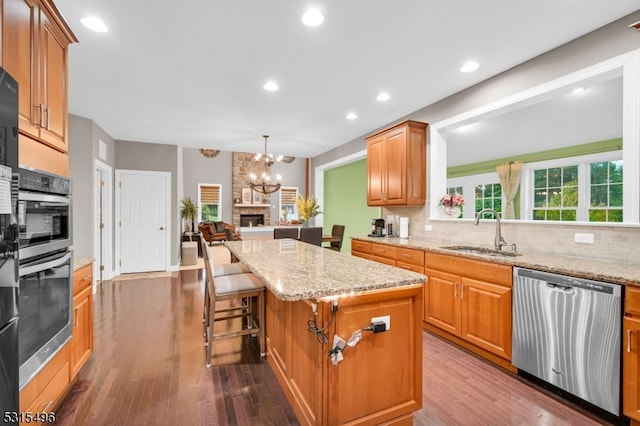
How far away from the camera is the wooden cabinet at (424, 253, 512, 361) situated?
2.29 metres

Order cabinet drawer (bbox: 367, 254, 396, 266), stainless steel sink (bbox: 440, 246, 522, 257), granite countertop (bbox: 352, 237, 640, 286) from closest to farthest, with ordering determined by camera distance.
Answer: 1. granite countertop (bbox: 352, 237, 640, 286)
2. stainless steel sink (bbox: 440, 246, 522, 257)
3. cabinet drawer (bbox: 367, 254, 396, 266)

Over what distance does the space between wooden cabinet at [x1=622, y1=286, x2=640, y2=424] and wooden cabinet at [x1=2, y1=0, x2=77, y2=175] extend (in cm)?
323

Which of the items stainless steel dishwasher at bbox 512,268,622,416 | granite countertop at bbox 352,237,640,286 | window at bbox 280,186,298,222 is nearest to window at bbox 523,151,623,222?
granite countertop at bbox 352,237,640,286

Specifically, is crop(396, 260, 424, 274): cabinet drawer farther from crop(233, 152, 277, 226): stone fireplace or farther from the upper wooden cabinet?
crop(233, 152, 277, 226): stone fireplace

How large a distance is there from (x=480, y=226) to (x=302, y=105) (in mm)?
2611

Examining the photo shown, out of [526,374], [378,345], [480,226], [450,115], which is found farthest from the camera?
[450,115]

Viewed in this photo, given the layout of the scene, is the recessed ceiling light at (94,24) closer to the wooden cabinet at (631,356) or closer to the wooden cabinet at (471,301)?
the wooden cabinet at (471,301)

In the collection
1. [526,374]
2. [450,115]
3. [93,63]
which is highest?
[93,63]

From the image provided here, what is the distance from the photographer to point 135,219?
5.80 meters

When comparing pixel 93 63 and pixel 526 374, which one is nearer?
pixel 526 374

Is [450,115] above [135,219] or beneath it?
above

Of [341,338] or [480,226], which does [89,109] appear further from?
[480,226]

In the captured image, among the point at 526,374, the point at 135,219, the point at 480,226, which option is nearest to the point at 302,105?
the point at 480,226

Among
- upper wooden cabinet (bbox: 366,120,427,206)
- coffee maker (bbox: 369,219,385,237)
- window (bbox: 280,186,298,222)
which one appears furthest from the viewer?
window (bbox: 280,186,298,222)
